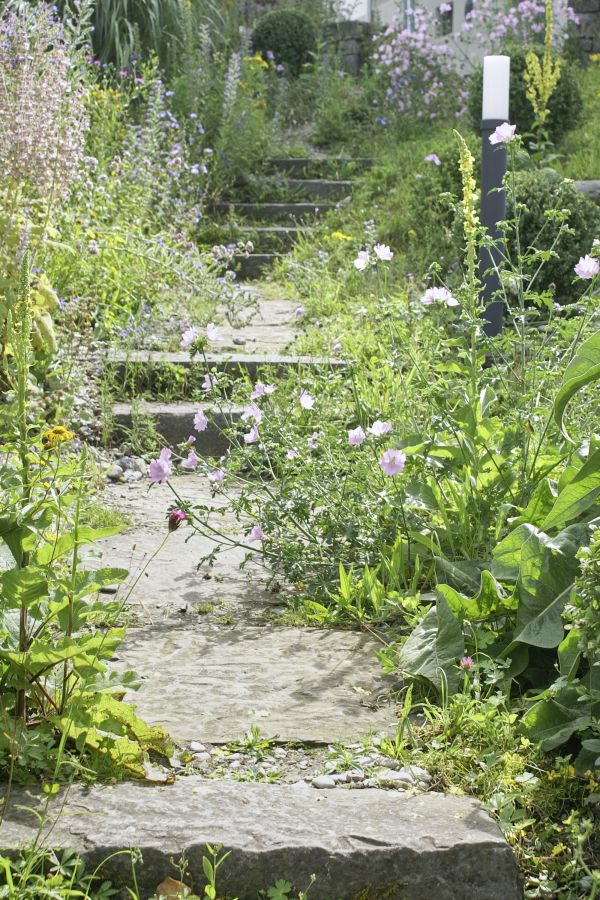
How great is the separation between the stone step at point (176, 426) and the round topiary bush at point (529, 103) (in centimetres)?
485

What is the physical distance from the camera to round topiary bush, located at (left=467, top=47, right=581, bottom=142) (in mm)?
8227

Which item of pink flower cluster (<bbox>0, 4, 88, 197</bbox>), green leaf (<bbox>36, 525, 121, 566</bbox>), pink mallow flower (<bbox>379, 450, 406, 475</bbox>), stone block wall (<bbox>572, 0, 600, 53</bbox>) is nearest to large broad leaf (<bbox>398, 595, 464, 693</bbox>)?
pink mallow flower (<bbox>379, 450, 406, 475</bbox>)

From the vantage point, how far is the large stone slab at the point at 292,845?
1625mm

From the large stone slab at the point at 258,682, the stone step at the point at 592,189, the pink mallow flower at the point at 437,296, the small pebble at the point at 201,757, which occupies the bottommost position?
the large stone slab at the point at 258,682

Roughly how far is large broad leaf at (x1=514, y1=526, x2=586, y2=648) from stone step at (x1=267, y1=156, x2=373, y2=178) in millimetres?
7692

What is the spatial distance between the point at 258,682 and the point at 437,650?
402 millimetres

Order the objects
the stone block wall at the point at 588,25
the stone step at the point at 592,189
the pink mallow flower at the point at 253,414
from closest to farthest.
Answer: the pink mallow flower at the point at 253,414 → the stone step at the point at 592,189 → the stone block wall at the point at 588,25

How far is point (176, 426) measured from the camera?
4.36m

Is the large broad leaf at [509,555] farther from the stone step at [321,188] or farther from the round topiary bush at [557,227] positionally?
the stone step at [321,188]

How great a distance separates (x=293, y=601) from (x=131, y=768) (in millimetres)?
999

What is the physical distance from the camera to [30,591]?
176 centimetres

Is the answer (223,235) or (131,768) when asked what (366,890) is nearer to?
(131,768)

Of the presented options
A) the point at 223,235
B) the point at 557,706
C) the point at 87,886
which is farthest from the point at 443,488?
the point at 223,235

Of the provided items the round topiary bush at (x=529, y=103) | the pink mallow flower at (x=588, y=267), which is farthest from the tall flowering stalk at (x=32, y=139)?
the round topiary bush at (x=529, y=103)
